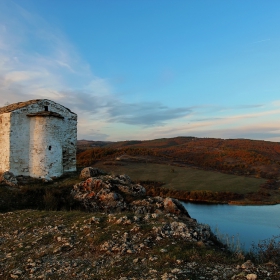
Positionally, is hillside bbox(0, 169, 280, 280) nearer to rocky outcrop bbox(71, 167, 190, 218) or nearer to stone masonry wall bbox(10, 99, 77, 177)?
rocky outcrop bbox(71, 167, 190, 218)

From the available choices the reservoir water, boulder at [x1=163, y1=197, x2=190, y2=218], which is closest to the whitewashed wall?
boulder at [x1=163, y1=197, x2=190, y2=218]

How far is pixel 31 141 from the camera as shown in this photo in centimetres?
1767

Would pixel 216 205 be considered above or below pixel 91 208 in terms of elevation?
below

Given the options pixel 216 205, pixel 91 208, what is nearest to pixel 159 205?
pixel 91 208

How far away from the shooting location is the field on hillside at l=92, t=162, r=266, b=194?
34750 mm

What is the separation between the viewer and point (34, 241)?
7434 mm

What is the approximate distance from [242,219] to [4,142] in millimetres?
18798

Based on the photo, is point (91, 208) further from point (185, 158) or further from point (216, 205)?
point (185, 158)

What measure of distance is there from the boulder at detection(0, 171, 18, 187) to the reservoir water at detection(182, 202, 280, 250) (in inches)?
462

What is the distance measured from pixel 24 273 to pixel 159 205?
7.11m

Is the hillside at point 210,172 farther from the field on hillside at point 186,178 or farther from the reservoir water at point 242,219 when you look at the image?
the reservoir water at point 242,219

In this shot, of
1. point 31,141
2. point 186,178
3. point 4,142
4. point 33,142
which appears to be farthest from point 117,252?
point 186,178

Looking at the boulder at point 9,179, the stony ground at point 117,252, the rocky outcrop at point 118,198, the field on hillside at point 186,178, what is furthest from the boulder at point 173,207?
the field on hillside at point 186,178

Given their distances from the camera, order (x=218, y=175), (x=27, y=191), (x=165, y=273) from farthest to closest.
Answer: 1. (x=218, y=175)
2. (x=27, y=191)
3. (x=165, y=273)
